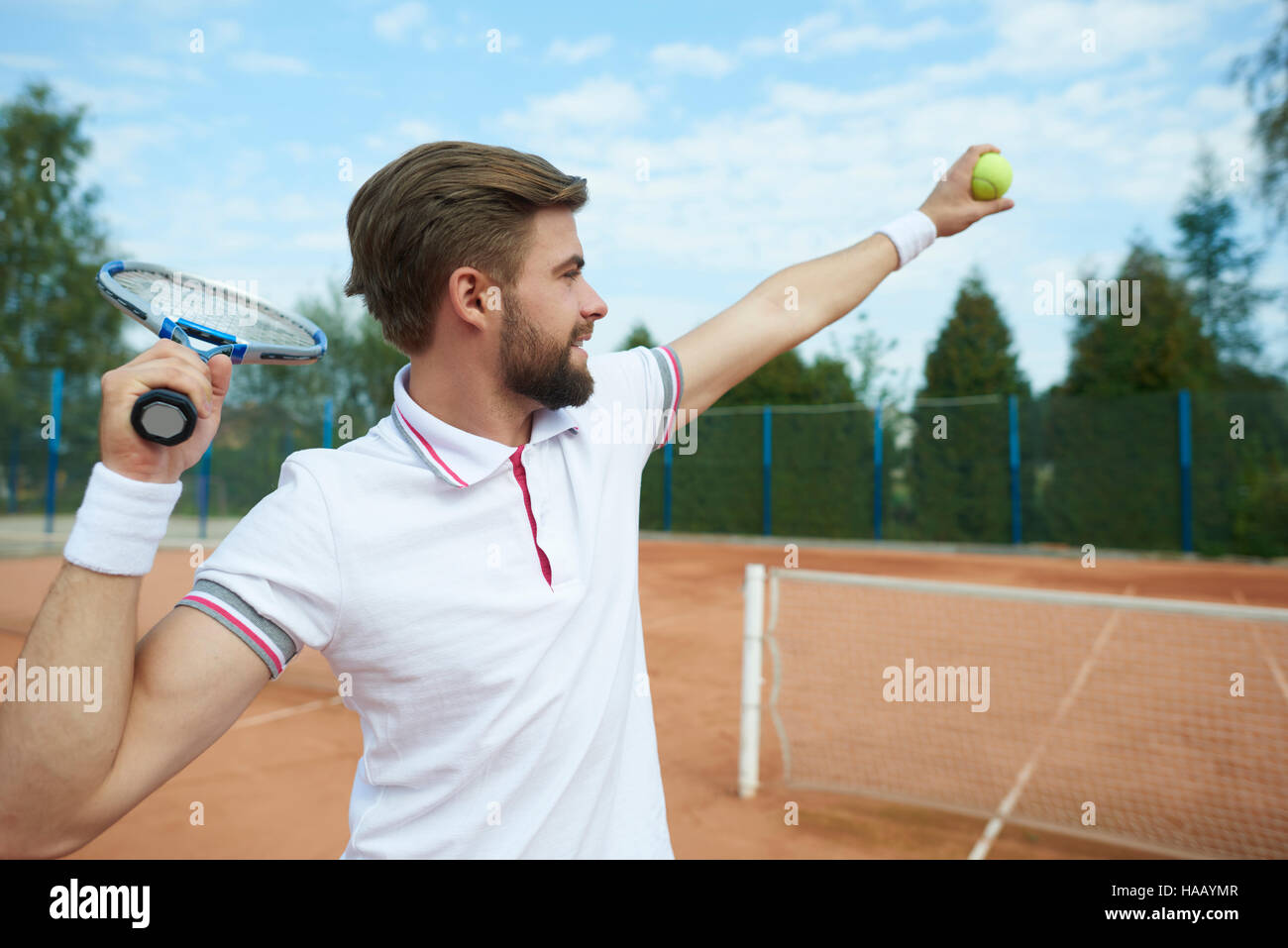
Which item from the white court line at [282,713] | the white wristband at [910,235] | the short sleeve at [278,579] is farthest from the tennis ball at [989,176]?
the white court line at [282,713]

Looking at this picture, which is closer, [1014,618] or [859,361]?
[1014,618]

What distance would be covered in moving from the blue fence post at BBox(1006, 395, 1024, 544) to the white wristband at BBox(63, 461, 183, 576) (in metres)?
18.6

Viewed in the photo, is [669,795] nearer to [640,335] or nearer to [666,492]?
[666,492]

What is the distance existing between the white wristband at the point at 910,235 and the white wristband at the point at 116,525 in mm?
1613

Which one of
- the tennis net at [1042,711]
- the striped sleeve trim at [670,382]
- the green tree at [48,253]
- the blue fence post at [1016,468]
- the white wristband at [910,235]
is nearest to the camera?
the striped sleeve trim at [670,382]

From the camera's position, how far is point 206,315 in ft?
5.98

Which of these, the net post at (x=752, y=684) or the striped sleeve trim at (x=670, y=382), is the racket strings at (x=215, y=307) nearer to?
the striped sleeve trim at (x=670, y=382)

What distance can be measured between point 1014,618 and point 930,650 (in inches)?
100

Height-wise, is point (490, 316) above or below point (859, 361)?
below

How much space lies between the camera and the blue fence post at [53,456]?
17188mm
